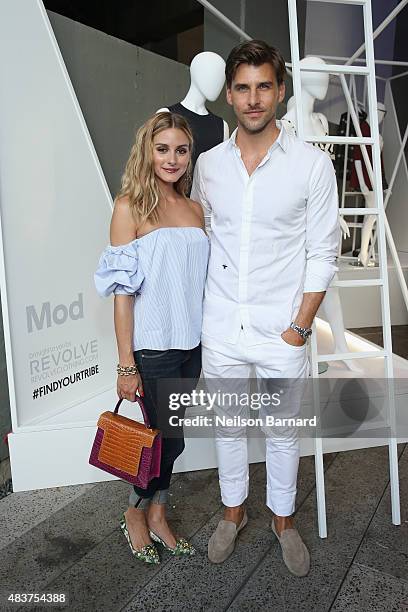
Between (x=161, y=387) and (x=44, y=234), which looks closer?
(x=161, y=387)

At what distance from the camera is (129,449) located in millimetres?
1664

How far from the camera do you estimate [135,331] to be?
5.46ft

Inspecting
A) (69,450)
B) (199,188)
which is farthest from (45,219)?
(69,450)

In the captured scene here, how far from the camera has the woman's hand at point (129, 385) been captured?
5.39 feet

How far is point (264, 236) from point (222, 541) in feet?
3.78

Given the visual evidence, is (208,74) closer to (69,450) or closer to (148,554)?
(69,450)

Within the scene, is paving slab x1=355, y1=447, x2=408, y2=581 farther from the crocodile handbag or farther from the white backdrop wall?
the white backdrop wall

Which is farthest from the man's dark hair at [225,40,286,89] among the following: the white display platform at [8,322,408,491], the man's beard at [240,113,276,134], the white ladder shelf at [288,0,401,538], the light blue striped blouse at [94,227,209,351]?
the white display platform at [8,322,408,491]

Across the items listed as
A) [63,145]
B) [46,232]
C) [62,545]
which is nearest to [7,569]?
[62,545]

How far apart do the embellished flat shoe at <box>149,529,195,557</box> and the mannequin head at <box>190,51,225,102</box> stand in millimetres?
2008

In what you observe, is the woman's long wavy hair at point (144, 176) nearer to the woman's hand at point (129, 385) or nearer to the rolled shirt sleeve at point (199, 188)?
the rolled shirt sleeve at point (199, 188)

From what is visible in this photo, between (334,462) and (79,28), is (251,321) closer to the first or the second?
(334,462)

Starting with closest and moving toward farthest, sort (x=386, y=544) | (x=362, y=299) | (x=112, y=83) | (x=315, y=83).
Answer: (x=386, y=544) < (x=315, y=83) < (x=112, y=83) < (x=362, y=299)

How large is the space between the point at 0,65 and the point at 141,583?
2.10m
